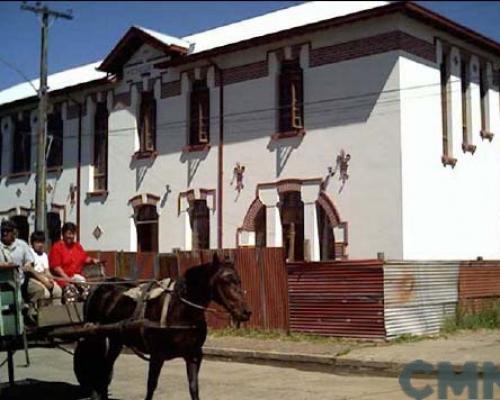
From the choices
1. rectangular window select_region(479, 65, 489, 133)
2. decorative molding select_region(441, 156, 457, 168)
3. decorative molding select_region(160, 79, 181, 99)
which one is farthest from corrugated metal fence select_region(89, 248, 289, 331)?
rectangular window select_region(479, 65, 489, 133)

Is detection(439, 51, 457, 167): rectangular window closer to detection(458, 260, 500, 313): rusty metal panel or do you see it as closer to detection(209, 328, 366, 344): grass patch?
detection(458, 260, 500, 313): rusty metal panel

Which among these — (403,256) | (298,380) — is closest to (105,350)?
(298,380)

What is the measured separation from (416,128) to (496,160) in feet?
15.8

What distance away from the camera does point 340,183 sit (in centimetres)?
2109

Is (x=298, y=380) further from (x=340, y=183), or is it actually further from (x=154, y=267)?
(x=154, y=267)

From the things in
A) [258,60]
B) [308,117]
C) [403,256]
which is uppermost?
[258,60]

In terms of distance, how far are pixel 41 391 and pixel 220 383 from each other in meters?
2.85

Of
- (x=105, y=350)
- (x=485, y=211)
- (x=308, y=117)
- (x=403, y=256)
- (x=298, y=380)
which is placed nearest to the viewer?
(x=105, y=350)

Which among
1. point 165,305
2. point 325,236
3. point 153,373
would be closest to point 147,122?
point 325,236

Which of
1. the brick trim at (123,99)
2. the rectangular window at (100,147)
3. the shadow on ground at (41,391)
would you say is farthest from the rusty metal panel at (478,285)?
the rectangular window at (100,147)

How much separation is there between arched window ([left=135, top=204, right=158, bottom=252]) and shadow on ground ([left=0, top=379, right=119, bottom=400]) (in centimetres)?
1421

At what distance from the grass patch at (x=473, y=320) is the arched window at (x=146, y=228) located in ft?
35.6

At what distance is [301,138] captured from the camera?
72.4 feet

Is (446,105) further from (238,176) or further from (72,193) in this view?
(72,193)
